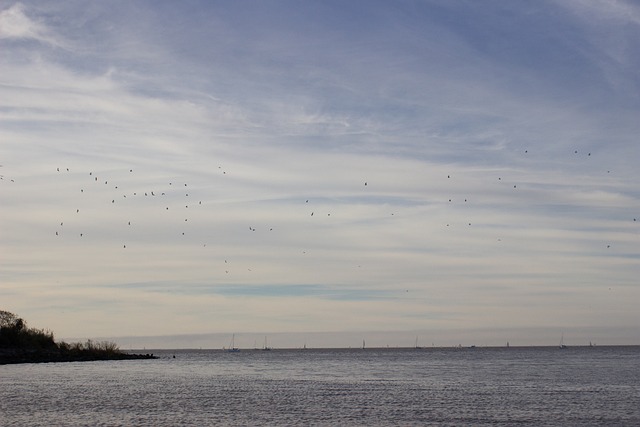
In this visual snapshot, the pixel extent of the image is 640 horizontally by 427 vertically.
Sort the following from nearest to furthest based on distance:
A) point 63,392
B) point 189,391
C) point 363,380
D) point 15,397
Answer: point 15,397
point 63,392
point 189,391
point 363,380

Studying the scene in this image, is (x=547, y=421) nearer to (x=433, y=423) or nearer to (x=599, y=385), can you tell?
(x=433, y=423)

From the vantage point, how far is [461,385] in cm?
11744

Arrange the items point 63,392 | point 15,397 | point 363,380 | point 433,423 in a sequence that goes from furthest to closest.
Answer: point 363,380
point 63,392
point 15,397
point 433,423

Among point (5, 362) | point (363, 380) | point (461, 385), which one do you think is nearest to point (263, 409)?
point (461, 385)

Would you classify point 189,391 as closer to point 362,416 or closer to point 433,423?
point 362,416

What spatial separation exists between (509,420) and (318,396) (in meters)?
32.9

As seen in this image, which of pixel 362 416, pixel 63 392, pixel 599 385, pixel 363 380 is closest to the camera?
pixel 362 416

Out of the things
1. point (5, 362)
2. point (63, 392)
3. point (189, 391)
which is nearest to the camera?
point (63, 392)

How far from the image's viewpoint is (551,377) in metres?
138

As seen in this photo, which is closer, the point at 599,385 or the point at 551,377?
the point at 599,385

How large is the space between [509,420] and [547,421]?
3.39 meters

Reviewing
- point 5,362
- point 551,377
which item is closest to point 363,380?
point 551,377

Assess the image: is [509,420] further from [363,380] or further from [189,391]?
[363,380]

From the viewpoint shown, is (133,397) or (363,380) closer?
(133,397)
